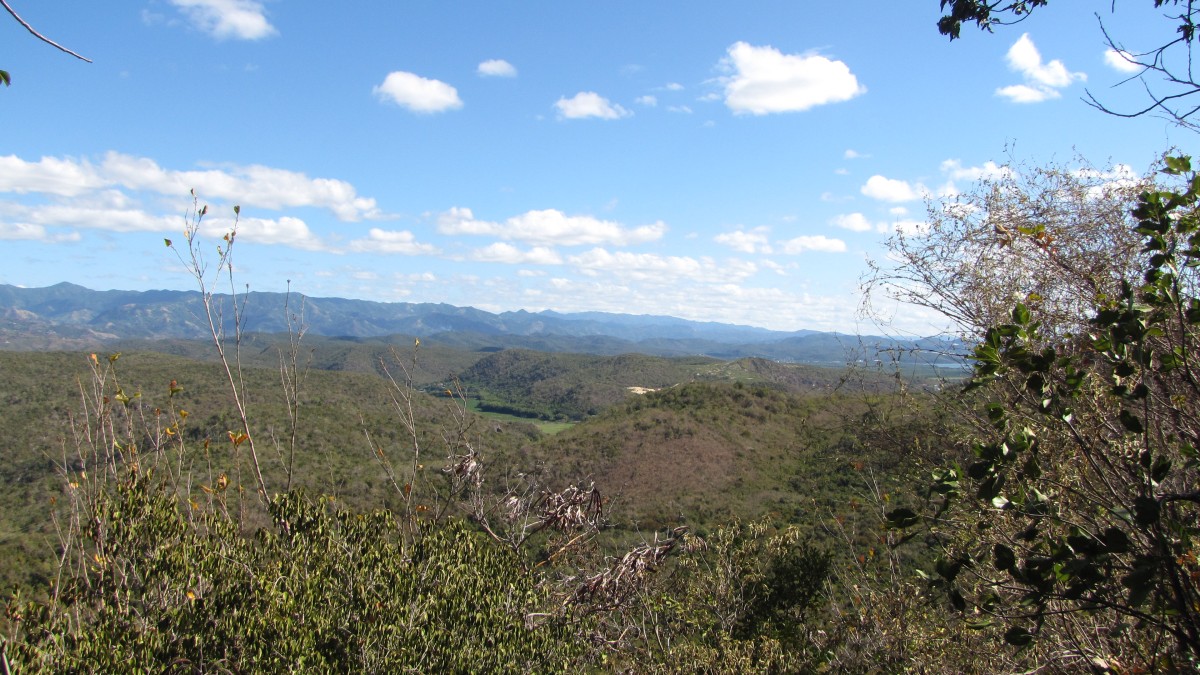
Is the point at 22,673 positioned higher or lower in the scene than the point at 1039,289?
lower

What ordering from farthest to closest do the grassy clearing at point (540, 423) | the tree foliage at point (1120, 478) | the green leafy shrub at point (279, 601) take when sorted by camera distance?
the grassy clearing at point (540, 423) < the green leafy shrub at point (279, 601) < the tree foliage at point (1120, 478)

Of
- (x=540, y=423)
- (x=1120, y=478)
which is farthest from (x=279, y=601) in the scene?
(x=540, y=423)

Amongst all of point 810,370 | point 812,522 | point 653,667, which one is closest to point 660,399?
point 810,370

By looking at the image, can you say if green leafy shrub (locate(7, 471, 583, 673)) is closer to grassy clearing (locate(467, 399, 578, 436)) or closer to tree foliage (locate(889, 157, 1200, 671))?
tree foliage (locate(889, 157, 1200, 671))

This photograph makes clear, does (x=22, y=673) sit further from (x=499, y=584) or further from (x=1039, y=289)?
(x=1039, y=289)

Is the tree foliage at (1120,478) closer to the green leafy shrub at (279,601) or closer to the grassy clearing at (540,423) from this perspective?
the green leafy shrub at (279,601)

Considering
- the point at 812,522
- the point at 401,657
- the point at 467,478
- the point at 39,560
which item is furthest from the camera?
the point at 812,522

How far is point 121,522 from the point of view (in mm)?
4961

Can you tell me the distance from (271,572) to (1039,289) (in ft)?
20.4

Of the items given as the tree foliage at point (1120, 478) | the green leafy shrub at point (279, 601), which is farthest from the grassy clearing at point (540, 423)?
the tree foliage at point (1120, 478)

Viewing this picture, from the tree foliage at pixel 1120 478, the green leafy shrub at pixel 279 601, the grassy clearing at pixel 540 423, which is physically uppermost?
the tree foliage at pixel 1120 478

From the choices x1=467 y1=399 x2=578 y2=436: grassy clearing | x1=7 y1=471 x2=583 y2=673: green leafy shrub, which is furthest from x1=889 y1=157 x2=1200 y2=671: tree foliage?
x1=467 y1=399 x2=578 y2=436: grassy clearing

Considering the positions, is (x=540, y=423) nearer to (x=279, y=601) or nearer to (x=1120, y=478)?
(x=279, y=601)

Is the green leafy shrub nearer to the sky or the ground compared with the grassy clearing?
nearer to the sky
